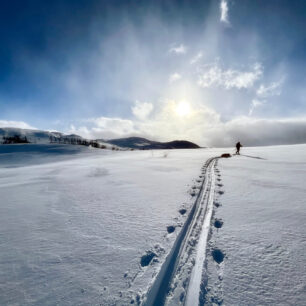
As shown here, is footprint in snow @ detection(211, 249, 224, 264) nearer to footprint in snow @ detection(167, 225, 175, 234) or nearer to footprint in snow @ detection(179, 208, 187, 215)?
footprint in snow @ detection(167, 225, 175, 234)

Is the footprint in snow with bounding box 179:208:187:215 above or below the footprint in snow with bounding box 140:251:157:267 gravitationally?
above

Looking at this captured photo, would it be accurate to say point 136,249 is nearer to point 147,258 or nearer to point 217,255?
point 147,258

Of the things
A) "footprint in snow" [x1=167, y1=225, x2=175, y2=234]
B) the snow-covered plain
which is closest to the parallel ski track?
the snow-covered plain

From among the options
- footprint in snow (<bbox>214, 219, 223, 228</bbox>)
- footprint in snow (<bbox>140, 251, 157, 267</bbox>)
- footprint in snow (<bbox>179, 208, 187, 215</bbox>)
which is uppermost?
footprint in snow (<bbox>214, 219, 223, 228</bbox>)

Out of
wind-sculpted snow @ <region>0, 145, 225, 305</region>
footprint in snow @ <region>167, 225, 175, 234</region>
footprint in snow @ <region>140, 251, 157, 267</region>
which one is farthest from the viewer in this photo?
footprint in snow @ <region>167, 225, 175, 234</region>

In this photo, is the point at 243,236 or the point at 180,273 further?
the point at 243,236

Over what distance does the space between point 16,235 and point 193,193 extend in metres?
5.06

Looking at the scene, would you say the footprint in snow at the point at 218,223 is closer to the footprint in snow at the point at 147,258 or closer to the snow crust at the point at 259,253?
the snow crust at the point at 259,253

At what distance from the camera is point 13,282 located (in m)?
2.24

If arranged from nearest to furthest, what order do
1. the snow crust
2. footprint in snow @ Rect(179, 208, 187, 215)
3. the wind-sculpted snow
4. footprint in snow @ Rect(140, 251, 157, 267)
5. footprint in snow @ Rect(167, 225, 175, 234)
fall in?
the snow crust
the wind-sculpted snow
footprint in snow @ Rect(140, 251, 157, 267)
footprint in snow @ Rect(167, 225, 175, 234)
footprint in snow @ Rect(179, 208, 187, 215)

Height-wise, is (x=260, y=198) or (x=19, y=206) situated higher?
(x=260, y=198)

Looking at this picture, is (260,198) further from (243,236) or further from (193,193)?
(243,236)

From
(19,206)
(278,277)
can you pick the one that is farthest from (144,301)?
(19,206)

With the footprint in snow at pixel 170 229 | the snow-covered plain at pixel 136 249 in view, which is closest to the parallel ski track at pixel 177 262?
the snow-covered plain at pixel 136 249
